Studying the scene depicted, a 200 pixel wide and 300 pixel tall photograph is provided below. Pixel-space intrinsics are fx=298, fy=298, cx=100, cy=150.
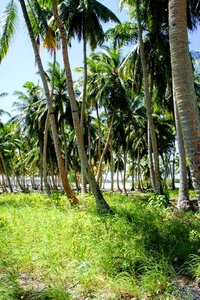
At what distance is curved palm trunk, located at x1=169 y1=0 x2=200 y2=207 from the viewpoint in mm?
4535

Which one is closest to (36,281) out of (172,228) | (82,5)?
(172,228)

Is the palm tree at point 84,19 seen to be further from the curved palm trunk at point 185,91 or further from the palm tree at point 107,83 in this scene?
the curved palm trunk at point 185,91

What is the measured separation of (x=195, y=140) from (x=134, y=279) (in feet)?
7.30

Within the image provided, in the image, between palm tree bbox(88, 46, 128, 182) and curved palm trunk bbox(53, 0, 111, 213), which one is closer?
curved palm trunk bbox(53, 0, 111, 213)

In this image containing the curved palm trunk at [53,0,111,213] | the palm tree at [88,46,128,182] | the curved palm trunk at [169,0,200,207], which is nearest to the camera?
the curved palm trunk at [169,0,200,207]

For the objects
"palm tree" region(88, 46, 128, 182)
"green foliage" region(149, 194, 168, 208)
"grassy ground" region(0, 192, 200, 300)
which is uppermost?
"palm tree" region(88, 46, 128, 182)

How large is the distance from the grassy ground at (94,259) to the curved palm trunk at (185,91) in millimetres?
1362

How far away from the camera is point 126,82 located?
76.2 feet

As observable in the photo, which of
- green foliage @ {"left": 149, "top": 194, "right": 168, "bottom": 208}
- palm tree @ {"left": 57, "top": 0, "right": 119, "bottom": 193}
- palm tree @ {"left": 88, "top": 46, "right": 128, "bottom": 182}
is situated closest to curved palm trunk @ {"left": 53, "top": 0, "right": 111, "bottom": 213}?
green foliage @ {"left": 149, "top": 194, "right": 168, "bottom": 208}

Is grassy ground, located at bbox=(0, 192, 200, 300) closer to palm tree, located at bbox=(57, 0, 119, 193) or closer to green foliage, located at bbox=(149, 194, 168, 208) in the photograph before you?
green foliage, located at bbox=(149, 194, 168, 208)

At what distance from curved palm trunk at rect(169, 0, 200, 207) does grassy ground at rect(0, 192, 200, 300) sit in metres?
1.36

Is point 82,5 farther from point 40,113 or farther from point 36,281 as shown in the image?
point 36,281

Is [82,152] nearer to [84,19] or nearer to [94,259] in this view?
[94,259]

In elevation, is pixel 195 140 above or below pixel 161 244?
above
